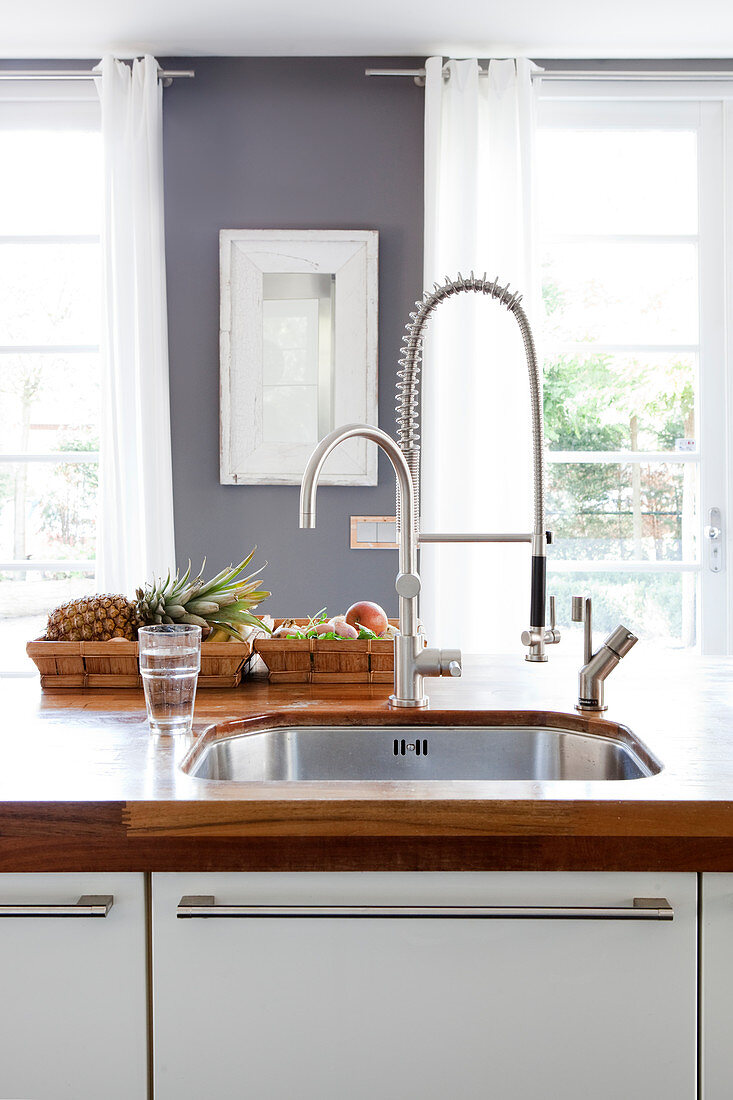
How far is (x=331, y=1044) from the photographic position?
93 centimetres

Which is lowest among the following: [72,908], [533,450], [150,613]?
[72,908]

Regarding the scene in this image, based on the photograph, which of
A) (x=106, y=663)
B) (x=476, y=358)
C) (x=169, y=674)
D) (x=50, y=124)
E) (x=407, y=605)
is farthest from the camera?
(x=50, y=124)

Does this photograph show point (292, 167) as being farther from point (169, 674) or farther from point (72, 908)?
point (72, 908)

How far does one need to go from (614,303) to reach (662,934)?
261cm

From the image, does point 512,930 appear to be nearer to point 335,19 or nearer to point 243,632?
point 243,632

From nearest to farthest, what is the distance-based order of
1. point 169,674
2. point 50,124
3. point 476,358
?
point 169,674 → point 476,358 → point 50,124

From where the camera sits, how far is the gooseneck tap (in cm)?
125

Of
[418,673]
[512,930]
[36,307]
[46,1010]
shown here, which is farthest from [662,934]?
[36,307]

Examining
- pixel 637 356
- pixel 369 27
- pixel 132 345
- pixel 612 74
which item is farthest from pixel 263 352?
pixel 612 74

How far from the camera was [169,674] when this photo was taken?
3.87 ft

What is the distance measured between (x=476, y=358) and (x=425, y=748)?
6.27 ft

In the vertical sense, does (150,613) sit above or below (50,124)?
below

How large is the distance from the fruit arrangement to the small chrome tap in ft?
1.14

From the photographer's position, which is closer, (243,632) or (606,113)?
(243,632)
